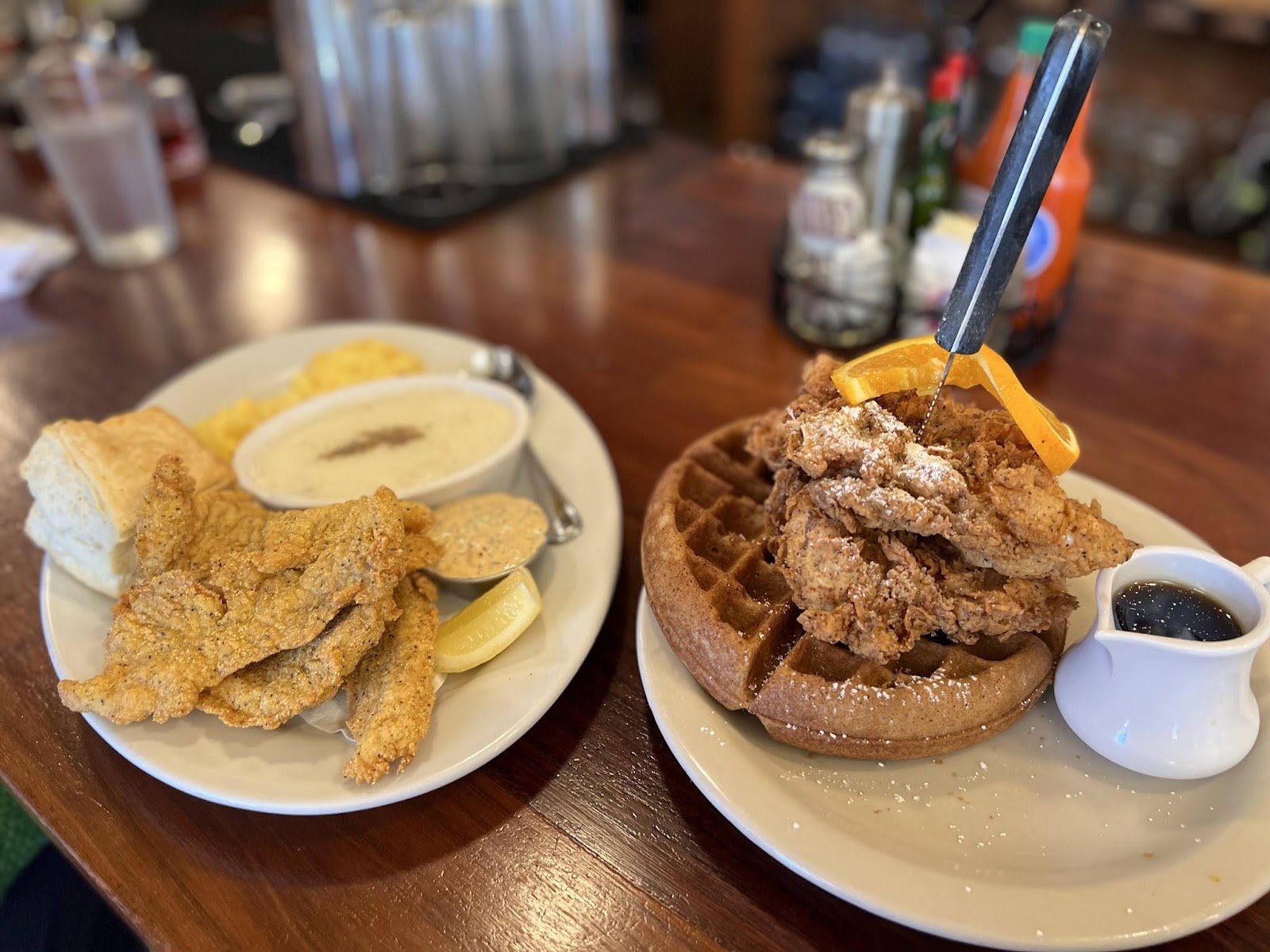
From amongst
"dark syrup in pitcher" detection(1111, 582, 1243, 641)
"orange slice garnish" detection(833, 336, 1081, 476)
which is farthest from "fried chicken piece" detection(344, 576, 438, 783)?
"dark syrup in pitcher" detection(1111, 582, 1243, 641)

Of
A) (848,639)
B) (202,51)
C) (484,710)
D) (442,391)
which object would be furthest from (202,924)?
(202,51)

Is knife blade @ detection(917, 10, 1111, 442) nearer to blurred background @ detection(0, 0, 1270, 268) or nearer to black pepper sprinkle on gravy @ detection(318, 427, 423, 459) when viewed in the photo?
black pepper sprinkle on gravy @ detection(318, 427, 423, 459)

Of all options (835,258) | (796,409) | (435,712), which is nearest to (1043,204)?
(835,258)

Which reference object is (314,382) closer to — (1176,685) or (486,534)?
(486,534)

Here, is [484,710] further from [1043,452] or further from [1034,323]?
[1034,323]

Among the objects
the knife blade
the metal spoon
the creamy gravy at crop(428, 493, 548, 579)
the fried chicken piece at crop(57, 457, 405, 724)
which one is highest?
the knife blade

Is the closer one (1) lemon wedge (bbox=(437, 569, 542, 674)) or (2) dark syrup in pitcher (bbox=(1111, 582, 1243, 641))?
(2) dark syrup in pitcher (bbox=(1111, 582, 1243, 641))
